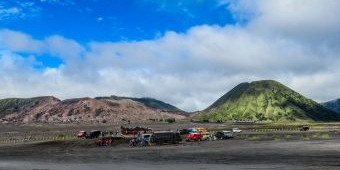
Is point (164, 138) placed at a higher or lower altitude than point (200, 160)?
higher

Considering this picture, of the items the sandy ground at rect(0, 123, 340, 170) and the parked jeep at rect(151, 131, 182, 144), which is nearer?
the sandy ground at rect(0, 123, 340, 170)

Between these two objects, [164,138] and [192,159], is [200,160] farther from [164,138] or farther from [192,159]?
[164,138]

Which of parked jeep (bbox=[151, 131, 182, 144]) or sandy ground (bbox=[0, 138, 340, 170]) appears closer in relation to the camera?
sandy ground (bbox=[0, 138, 340, 170])

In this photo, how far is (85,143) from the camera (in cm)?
9556

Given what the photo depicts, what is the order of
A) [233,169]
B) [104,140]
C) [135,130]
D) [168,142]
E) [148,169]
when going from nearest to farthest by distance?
[233,169]
[148,169]
[168,142]
[104,140]
[135,130]

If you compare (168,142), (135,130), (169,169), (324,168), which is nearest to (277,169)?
(324,168)

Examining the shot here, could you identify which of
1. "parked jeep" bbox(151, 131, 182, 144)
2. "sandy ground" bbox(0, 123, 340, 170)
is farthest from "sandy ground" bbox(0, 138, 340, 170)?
"parked jeep" bbox(151, 131, 182, 144)

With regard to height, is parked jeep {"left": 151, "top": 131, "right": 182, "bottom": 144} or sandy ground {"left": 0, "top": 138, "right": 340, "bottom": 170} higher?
parked jeep {"left": 151, "top": 131, "right": 182, "bottom": 144}

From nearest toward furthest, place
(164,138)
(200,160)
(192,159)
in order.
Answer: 1. (200,160)
2. (192,159)
3. (164,138)

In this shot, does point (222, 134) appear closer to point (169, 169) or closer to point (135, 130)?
point (135, 130)

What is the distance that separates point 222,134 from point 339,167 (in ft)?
228

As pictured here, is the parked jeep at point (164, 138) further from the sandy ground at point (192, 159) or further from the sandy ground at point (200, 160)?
the sandy ground at point (200, 160)

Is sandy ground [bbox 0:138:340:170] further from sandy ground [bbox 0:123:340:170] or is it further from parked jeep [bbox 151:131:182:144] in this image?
parked jeep [bbox 151:131:182:144]

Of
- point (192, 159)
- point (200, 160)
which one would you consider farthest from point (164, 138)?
point (200, 160)
